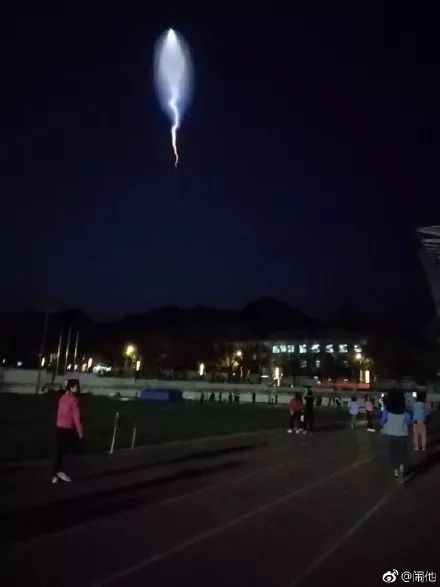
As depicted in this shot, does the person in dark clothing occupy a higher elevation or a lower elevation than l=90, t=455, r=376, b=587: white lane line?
higher

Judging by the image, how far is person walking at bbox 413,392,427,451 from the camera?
21.6m

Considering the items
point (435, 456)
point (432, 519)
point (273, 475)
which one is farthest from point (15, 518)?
point (435, 456)

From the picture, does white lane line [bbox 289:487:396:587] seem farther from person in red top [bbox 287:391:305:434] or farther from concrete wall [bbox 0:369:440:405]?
concrete wall [bbox 0:369:440:405]

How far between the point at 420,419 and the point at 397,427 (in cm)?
780

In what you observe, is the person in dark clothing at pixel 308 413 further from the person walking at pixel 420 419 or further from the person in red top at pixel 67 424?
the person in red top at pixel 67 424

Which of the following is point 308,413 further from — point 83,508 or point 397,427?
point 83,508

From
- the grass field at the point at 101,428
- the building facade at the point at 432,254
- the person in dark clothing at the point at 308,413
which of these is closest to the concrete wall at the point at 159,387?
the grass field at the point at 101,428

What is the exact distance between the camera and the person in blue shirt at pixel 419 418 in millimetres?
21641

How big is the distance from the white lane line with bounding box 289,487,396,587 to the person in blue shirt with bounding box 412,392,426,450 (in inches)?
369

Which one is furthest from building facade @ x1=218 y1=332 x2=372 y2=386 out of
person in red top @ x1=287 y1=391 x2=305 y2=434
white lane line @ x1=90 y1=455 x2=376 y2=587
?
white lane line @ x1=90 y1=455 x2=376 y2=587

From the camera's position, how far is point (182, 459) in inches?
721

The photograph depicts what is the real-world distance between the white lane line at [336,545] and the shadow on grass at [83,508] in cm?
330

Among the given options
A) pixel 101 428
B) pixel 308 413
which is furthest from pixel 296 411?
pixel 101 428

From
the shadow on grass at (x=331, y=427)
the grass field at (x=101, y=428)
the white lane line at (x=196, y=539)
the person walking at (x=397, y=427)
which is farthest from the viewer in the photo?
the shadow on grass at (x=331, y=427)
